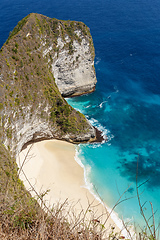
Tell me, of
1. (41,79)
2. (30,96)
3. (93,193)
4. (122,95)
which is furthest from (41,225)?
(122,95)

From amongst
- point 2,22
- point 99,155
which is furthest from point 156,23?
point 99,155

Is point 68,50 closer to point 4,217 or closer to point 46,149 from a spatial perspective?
point 46,149

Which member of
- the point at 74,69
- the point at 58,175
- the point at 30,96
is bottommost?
the point at 58,175

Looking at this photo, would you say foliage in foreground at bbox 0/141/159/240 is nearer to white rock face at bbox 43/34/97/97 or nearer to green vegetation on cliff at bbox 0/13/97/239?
green vegetation on cliff at bbox 0/13/97/239

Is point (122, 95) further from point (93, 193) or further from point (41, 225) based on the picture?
point (41, 225)

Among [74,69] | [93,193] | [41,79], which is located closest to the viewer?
[93,193]

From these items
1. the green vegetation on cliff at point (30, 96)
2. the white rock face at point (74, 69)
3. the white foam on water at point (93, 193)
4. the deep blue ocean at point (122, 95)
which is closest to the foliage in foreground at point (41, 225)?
the deep blue ocean at point (122, 95)
